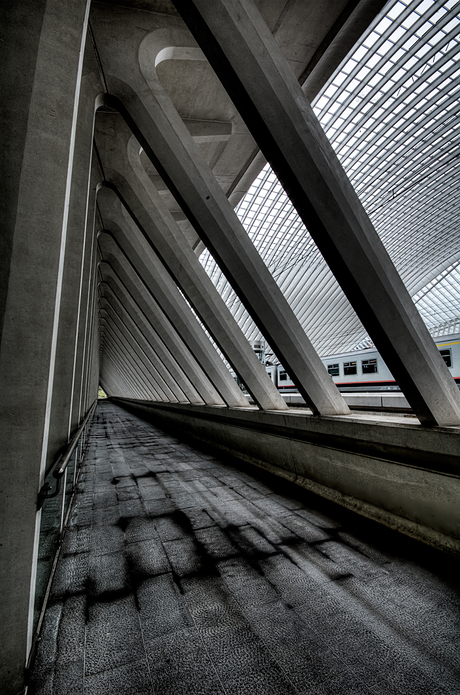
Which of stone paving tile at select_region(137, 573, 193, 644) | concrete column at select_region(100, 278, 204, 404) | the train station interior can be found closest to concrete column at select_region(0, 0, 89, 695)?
the train station interior

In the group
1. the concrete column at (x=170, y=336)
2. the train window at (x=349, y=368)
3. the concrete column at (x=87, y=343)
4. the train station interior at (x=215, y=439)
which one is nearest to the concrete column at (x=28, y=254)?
the train station interior at (x=215, y=439)

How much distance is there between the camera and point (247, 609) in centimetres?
246

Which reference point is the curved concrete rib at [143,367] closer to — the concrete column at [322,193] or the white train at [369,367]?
the white train at [369,367]

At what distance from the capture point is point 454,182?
2703cm

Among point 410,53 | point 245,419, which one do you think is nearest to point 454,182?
point 410,53

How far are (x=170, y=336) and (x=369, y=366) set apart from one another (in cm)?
1092

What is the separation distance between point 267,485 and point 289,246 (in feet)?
98.4

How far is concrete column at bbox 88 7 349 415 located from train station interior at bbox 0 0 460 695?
0.04 meters

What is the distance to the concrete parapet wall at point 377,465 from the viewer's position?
10.9ft

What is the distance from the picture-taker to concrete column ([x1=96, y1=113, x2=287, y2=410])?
7914mm

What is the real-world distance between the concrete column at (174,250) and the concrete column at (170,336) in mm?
3318

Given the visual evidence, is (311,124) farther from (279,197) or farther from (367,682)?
(279,197)

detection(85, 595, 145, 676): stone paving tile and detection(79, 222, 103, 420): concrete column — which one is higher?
detection(79, 222, 103, 420): concrete column

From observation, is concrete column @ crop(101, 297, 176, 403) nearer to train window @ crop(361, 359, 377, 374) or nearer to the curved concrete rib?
the curved concrete rib
